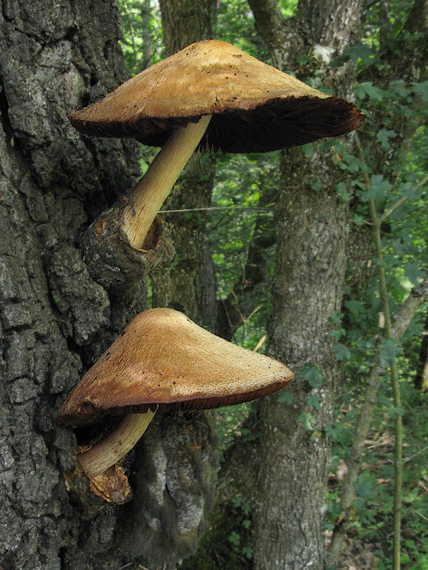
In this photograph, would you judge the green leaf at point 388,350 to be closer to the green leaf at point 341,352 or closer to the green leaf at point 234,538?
the green leaf at point 341,352

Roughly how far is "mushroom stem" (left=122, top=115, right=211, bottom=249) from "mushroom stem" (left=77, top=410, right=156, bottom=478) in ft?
1.92

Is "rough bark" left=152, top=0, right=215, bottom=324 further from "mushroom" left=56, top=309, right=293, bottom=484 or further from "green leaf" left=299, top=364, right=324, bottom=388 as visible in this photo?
"mushroom" left=56, top=309, right=293, bottom=484

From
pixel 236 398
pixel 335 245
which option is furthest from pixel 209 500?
pixel 335 245

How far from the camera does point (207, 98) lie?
105cm

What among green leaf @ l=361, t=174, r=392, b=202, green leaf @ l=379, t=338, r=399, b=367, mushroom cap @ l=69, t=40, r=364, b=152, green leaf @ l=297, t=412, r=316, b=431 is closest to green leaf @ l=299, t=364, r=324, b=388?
green leaf @ l=297, t=412, r=316, b=431

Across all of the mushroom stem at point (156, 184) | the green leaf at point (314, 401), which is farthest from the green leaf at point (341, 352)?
the mushroom stem at point (156, 184)

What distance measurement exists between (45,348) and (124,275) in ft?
1.15

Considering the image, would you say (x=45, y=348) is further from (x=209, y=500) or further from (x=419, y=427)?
(x=419, y=427)

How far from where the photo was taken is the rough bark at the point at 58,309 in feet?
4.18

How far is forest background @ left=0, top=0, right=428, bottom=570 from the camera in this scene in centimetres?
135

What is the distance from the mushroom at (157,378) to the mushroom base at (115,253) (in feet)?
0.57

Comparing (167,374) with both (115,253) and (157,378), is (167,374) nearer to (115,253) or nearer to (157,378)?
(157,378)

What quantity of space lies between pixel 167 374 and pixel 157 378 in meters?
0.03

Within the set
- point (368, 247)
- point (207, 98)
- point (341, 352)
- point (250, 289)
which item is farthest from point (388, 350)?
point (250, 289)
